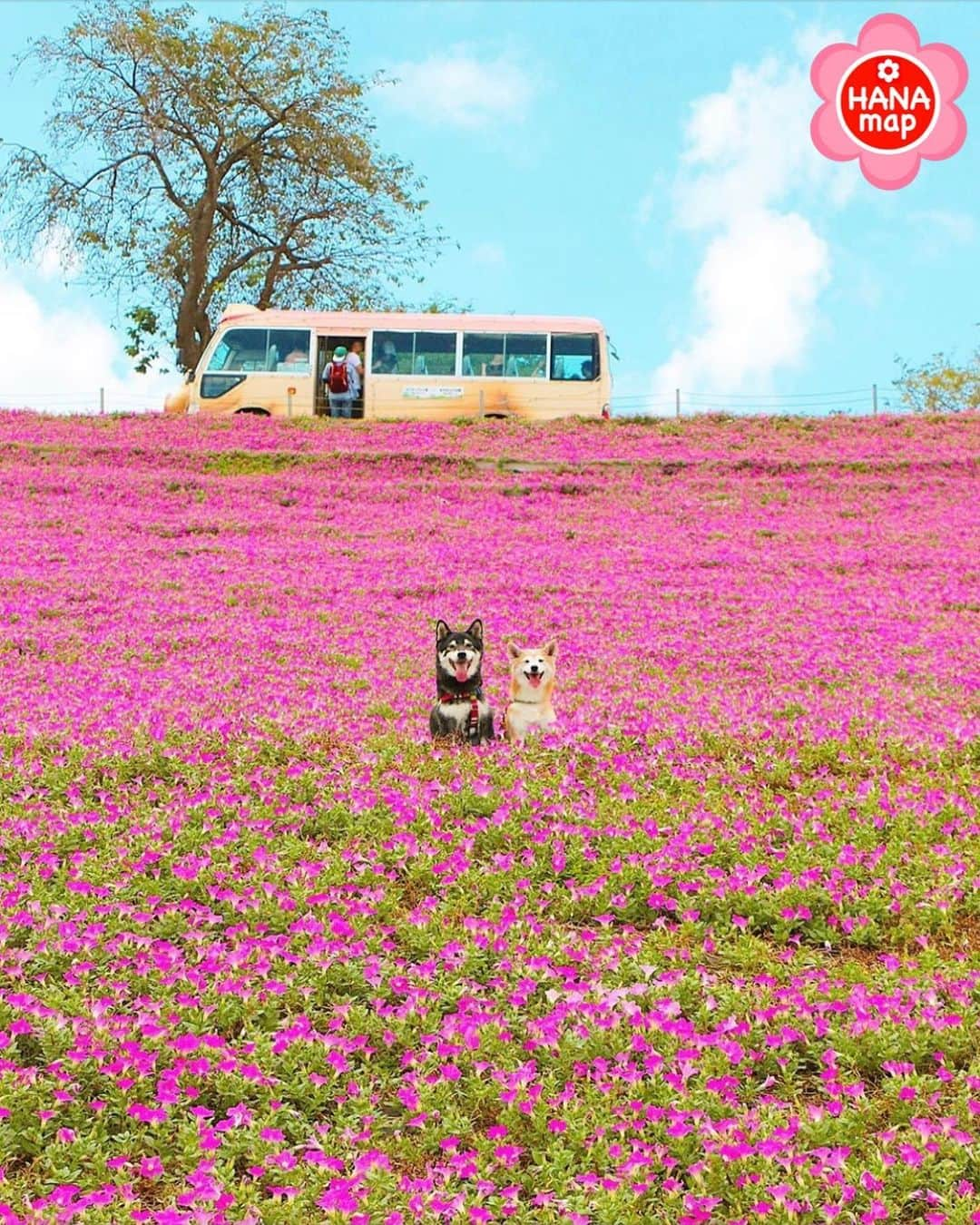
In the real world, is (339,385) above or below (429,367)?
below

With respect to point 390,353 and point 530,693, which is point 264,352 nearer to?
point 390,353

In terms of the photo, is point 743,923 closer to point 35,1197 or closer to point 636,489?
point 35,1197

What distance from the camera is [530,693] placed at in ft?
33.3

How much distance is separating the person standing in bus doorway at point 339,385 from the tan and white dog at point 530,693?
30.6 metres

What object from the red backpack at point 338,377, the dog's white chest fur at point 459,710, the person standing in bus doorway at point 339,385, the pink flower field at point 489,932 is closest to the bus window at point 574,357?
the person standing in bus doorway at point 339,385

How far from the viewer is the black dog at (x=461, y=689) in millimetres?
9633

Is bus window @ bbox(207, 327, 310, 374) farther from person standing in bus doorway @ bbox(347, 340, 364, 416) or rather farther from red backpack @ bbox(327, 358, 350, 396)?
person standing in bus doorway @ bbox(347, 340, 364, 416)

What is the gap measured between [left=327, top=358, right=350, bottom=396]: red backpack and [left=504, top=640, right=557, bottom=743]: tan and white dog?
3060 centimetres

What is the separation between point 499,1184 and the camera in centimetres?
510

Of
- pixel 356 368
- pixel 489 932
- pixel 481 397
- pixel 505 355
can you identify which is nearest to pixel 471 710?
pixel 489 932

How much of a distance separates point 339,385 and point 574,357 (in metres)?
7.56

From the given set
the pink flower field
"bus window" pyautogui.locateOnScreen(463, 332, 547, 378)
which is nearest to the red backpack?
"bus window" pyautogui.locateOnScreen(463, 332, 547, 378)

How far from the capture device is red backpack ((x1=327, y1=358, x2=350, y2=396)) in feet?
129

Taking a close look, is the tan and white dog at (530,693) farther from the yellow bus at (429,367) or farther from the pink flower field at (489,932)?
the yellow bus at (429,367)
